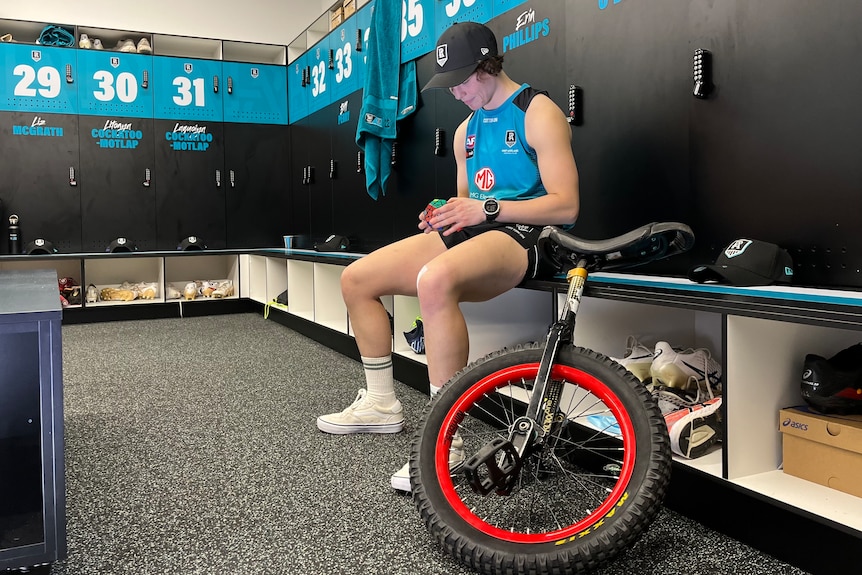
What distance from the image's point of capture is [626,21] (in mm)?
2277

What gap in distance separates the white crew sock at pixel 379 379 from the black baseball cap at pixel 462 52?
0.80m

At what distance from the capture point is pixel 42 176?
5254mm

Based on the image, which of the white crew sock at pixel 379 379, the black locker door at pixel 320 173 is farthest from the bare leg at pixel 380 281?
the black locker door at pixel 320 173

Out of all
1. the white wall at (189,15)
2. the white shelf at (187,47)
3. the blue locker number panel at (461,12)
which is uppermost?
the white wall at (189,15)

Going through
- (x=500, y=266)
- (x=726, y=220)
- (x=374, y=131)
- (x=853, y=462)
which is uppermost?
(x=374, y=131)

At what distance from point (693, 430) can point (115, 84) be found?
536cm

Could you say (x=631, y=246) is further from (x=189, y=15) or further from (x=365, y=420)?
(x=189, y=15)

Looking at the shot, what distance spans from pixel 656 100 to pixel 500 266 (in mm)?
916

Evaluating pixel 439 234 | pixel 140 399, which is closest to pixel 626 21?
pixel 439 234

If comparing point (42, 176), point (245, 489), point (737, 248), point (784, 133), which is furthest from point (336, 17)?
point (245, 489)

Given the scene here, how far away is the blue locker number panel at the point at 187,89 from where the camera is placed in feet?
18.1

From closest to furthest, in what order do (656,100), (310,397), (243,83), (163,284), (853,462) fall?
(853,462) → (656,100) → (310,397) → (163,284) → (243,83)

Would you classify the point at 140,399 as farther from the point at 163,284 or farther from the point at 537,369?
the point at 163,284

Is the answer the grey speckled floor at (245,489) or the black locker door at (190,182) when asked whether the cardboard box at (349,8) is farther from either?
the grey speckled floor at (245,489)
